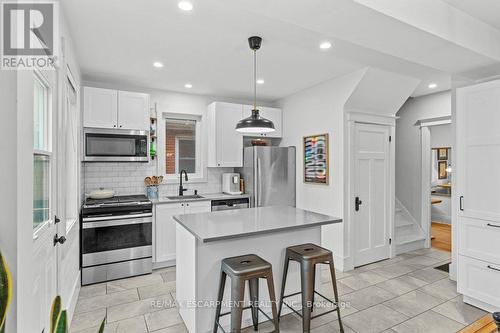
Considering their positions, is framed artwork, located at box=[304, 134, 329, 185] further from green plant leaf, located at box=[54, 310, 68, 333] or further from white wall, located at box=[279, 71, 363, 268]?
green plant leaf, located at box=[54, 310, 68, 333]

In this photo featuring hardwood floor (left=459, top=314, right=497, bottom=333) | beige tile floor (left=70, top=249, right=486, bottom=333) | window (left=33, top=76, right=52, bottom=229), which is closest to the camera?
hardwood floor (left=459, top=314, right=497, bottom=333)

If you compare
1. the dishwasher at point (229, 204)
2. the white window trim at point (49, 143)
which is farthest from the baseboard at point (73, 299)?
the dishwasher at point (229, 204)

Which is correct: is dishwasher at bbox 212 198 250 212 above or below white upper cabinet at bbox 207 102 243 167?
below

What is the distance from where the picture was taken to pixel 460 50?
239 cm

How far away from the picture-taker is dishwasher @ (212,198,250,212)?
422 centimetres

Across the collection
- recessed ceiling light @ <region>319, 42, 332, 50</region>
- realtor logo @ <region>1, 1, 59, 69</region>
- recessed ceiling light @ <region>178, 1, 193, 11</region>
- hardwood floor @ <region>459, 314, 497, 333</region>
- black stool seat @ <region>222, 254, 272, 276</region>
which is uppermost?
recessed ceiling light @ <region>178, 1, 193, 11</region>

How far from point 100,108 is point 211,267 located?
274 cm

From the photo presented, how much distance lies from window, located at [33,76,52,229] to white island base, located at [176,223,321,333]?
3.40ft

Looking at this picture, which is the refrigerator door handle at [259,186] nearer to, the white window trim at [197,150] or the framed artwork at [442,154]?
the white window trim at [197,150]

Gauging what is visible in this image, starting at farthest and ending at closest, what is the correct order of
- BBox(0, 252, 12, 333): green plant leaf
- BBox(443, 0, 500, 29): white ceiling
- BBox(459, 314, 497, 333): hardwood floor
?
BBox(443, 0, 500, 29): white ceiling < BBox(459, 314, 497, 333): hardwood floor < BBox(0, 252, 12, 333): green plant leaf

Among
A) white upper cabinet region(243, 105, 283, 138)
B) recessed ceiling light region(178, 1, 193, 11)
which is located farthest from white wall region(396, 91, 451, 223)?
recessed ceiling light region(178, 1, 193, 11)

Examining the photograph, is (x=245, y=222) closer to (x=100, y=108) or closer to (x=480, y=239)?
(x=480, y=239)

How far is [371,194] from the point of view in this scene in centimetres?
404

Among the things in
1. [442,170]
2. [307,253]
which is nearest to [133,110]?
[307,253]
